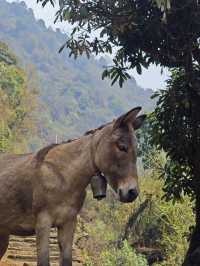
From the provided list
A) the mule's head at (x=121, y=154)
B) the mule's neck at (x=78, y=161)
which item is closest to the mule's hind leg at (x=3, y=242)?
the mule's neck at (x=78, y=161)

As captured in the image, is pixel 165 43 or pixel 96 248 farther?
pixel 96 248

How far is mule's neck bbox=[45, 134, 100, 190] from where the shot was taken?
4.93m

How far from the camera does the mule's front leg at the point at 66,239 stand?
15.7 ft

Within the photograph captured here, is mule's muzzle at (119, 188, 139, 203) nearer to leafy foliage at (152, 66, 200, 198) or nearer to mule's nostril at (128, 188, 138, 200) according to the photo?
mule's nostril at (128, 188, 138, 200)

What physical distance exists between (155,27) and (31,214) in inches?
174

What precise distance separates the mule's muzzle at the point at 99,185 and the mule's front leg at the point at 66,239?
327mm

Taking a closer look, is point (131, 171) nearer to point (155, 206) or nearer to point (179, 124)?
point (179, 124)

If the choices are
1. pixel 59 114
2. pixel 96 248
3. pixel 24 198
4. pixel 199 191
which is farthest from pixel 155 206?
pixel 59 114

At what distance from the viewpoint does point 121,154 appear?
4.71 meters

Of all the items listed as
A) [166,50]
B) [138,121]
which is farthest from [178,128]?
[138,121]

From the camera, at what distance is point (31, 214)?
191 inches

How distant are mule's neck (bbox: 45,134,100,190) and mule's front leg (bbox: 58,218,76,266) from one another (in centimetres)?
35

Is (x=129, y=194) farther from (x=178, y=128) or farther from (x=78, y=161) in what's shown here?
(x=178, y=128)

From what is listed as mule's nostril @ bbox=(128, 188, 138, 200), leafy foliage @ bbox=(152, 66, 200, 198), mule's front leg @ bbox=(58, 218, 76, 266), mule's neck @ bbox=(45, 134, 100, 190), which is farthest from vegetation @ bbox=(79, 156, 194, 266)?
mule's nostril @ bbox=(128, 188, 138, 200)
